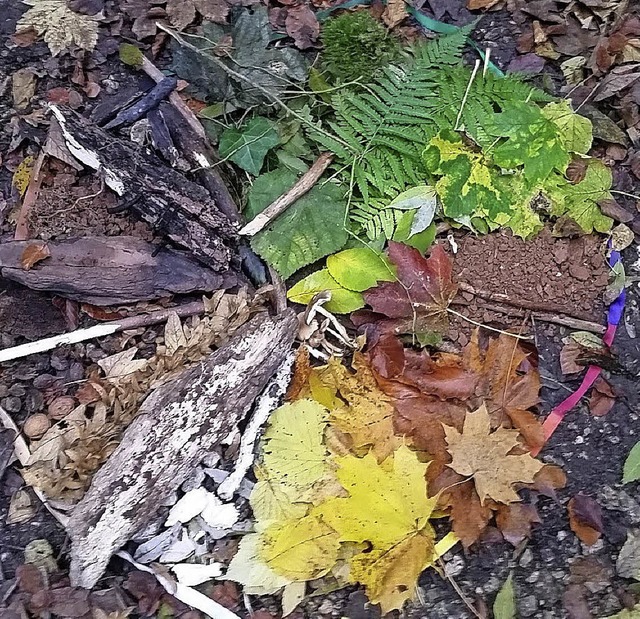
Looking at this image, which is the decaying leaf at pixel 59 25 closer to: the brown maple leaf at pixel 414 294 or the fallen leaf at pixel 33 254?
the fallen leaf at pixel 33 254

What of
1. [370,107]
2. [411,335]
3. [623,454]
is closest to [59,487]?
[411,335]

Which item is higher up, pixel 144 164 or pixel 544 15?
pixel 544 15

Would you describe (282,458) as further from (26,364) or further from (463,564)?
(26,364)

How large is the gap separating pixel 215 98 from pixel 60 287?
2.56ft

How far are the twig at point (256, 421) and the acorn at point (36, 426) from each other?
1.78 feet

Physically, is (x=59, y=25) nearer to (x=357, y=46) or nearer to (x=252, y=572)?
(x=357, y=46)

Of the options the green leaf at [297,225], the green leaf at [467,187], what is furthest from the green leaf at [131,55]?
the green leaf at [467,187]

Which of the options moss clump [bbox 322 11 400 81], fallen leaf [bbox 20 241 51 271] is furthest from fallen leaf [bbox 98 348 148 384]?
moss clump [bbox 322 11 400 81]

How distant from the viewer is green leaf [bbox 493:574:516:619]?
5.32ft

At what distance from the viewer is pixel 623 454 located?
174cm

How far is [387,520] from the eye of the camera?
1.60 meters

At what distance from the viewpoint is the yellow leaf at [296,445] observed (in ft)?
5.58

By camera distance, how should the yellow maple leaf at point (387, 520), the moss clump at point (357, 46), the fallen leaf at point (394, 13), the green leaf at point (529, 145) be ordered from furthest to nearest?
the fallen leaf at point (394, 13)
the moss clump at point (357, 46)
the green leaf at point (529, 145)
the yellow maple leaf at point (387, 520)

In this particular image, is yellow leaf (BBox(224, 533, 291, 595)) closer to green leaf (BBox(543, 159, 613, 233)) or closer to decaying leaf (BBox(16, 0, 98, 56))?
green leaf (BBox(543, 159, 613, 233))
